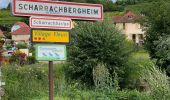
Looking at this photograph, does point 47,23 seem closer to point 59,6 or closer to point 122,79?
point 59,6

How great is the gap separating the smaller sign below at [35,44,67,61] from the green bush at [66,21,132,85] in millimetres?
20083

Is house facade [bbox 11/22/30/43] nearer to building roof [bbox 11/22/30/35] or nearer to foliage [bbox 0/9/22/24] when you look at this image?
building roof [bbox 11/22/30/35]

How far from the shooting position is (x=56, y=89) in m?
16.7

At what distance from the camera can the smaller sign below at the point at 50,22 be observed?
7.14m

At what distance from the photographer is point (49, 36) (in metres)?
7.23

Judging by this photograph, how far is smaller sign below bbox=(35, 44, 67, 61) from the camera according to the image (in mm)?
7143

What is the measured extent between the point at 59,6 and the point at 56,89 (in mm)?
9507

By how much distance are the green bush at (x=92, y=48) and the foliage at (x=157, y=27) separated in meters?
2.56

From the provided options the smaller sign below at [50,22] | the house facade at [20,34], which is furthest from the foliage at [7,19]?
the smaller sign below at [50,22]

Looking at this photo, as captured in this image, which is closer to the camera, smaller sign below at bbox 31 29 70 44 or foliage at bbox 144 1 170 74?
smaller sign below at bbox 31 29 70 44

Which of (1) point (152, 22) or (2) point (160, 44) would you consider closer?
(2) point (160, 44)

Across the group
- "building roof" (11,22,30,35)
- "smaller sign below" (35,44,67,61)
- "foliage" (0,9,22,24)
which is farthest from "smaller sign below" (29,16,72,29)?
"foliage" (0,9,22,24)

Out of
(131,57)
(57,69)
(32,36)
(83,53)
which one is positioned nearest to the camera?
(32,36)

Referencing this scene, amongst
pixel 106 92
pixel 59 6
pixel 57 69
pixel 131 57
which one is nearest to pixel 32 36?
pixel 59 6
